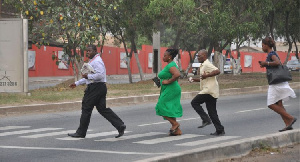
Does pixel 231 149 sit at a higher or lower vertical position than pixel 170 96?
lower

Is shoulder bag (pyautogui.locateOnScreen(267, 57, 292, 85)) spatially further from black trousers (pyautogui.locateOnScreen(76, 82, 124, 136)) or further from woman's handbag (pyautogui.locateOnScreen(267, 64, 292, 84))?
black trousers (pyautogui.locateOnScreen(76, 82, 124, 136))

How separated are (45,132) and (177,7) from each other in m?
15.7

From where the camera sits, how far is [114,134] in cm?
1162

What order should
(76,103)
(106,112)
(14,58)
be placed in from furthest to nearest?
(14,58), (76,103), (106,112)

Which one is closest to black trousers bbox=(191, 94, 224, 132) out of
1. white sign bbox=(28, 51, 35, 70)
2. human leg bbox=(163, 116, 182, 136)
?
human leg bbox=(163, 116, 182, 136)

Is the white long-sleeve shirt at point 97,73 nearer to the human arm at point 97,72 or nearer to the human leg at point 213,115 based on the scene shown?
the human arm at point 97,72

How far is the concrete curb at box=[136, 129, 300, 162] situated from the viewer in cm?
735

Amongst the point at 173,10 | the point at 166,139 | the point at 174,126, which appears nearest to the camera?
the point at 166,139

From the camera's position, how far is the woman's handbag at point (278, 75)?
10711mm

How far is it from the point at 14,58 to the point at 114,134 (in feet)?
31.3


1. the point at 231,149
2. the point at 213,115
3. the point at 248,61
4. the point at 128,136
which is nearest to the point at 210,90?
the point at 213,115

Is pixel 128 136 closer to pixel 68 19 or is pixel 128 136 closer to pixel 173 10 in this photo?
pixel 68 19

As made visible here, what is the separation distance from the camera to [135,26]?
32.5 m

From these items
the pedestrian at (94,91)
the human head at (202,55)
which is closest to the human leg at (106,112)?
the pedestrian at (94,91)
